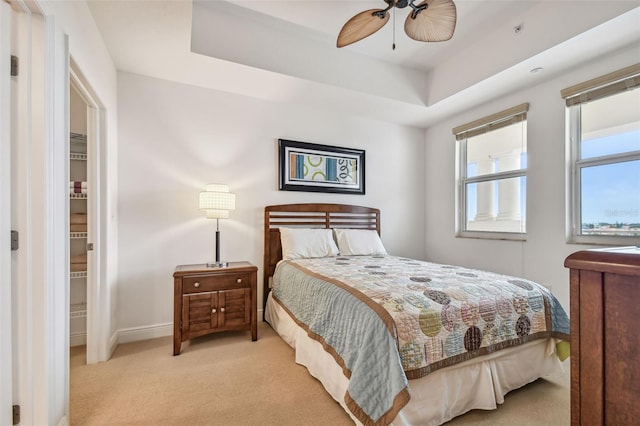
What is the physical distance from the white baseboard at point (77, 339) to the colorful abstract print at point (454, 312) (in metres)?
2.28

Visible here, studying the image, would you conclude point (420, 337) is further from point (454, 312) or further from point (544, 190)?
point (544, 190)

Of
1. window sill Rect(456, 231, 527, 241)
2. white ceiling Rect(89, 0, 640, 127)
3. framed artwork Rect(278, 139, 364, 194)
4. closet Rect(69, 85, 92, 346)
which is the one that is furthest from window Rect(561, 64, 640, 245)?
closet Rect(69, 85, 92, 346)

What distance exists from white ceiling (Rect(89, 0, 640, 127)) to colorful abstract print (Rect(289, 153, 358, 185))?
0.65 meters

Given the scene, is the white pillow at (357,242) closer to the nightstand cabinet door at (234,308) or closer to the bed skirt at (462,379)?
the nightstand cabinet door at (234,308)

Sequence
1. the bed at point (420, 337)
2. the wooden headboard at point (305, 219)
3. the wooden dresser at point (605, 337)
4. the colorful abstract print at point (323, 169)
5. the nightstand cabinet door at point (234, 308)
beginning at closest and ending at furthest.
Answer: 1. the wooden dresser at point (605, 337)
2. the bed at point (420, 337)
3. the nightstand cabinet door at point (234, 308)
4. the wooden headboard at point (305, 219)
5. the colorful abstract print at point (323, 169)

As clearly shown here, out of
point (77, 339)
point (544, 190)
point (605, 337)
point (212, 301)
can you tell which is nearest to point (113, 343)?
point (77, 339)

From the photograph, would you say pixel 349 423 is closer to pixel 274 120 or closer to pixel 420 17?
pixel 420 17

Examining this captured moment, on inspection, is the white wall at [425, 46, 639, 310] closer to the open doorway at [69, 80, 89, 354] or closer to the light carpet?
the light carpet

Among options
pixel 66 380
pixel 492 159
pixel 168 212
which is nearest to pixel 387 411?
pixel 66 380

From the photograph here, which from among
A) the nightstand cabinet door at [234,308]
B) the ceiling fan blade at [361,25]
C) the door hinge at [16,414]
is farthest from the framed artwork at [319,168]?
the door hinge at [16,414]

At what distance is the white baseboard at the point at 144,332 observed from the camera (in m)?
2.63

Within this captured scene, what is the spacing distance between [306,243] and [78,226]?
203 centimetres

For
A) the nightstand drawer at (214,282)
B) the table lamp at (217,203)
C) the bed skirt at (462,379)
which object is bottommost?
the bed skirt at (462,379)

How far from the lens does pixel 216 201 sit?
268cm
